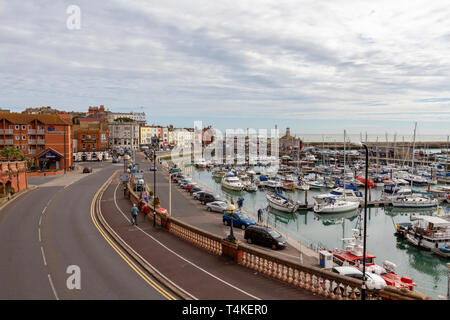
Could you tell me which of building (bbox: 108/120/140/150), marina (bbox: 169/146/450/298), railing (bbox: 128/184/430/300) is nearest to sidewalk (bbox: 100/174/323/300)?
railing (bbox: 128/184/430/300)

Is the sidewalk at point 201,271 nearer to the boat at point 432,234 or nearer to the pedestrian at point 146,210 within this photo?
the pedestrian at point 146,210

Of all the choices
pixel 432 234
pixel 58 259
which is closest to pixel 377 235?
pixel 432 234

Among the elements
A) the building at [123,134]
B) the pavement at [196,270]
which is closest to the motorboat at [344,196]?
the pavement at [196,270]

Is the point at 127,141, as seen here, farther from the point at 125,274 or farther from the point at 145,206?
the point at 125,274

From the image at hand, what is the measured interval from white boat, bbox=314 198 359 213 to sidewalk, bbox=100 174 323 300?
30.5 metres

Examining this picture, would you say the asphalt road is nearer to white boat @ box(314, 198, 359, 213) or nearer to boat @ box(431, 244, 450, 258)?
boat @ box(431, 244, 450, 258)

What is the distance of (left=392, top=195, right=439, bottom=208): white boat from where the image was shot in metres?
51.9

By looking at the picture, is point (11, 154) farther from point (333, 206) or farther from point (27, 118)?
point (333, 206)

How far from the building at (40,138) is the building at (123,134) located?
235 feet

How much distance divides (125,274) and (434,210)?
5284 centimetres

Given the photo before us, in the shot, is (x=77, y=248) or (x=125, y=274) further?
(x=77, y=248)

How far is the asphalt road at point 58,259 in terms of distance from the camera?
13367 mm
